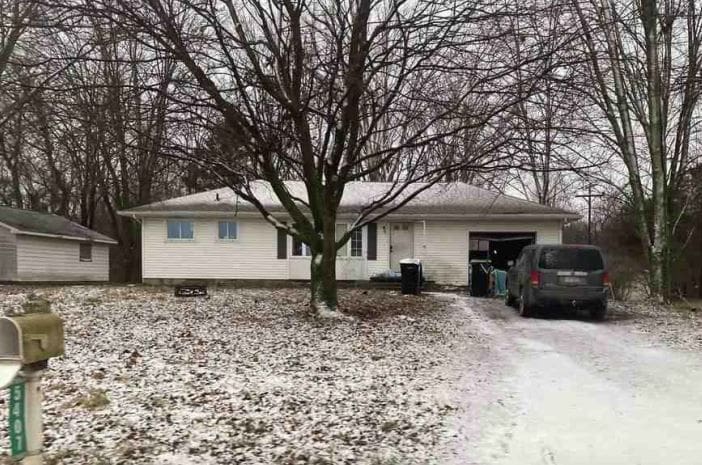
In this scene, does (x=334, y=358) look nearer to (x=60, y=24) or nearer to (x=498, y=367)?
(x=498, y=367)

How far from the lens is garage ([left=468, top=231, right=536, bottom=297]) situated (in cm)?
1938

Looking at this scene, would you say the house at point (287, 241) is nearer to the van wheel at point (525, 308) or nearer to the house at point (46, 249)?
the van wheel at point (525, 308)

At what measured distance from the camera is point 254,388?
22.4ft

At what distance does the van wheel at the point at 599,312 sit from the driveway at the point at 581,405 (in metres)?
3.03

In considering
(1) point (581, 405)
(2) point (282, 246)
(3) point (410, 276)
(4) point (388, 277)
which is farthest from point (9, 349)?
(2) point (282, 246)

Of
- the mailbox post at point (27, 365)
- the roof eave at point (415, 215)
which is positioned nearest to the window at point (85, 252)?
the roof eave at point (415, 215)

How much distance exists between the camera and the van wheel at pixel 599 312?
44.0 feet

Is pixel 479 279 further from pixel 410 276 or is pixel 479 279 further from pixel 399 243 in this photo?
pixel 399 243

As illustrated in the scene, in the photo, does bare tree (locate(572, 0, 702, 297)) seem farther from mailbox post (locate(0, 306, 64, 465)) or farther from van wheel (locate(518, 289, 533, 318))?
mailbox post (locate(0, 306, 64, 465))

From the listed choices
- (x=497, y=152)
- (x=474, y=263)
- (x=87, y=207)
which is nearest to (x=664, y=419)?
(x=497, y=152)

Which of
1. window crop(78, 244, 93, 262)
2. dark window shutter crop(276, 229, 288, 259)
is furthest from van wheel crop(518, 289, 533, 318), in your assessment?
window crop(78, 244, 93, 262)

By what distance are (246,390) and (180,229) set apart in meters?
16.7

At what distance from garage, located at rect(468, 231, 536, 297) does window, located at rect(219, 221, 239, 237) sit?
27.9ft

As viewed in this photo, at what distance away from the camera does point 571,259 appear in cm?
1331
